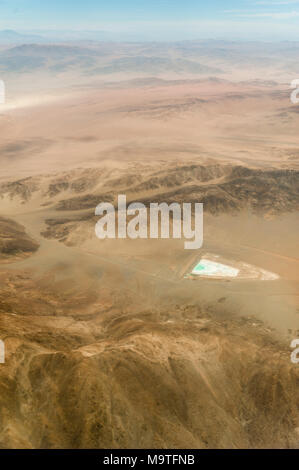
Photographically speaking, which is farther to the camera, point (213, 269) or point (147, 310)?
point (213, 269)

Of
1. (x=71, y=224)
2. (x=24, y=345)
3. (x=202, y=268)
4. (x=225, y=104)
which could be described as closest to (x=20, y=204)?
(x=71, y=224)

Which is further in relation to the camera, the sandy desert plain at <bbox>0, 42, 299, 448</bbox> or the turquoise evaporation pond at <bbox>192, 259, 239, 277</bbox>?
the turquoise evaporation pond at <bbox>192, 259, 239, 277</bbox>

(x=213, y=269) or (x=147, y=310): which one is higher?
(x=213, y=269)

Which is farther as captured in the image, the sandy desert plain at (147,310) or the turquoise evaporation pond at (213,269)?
the turquoise evaporation pond at (213,269)

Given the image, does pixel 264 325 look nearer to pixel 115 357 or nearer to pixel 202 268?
pixel 202 268
